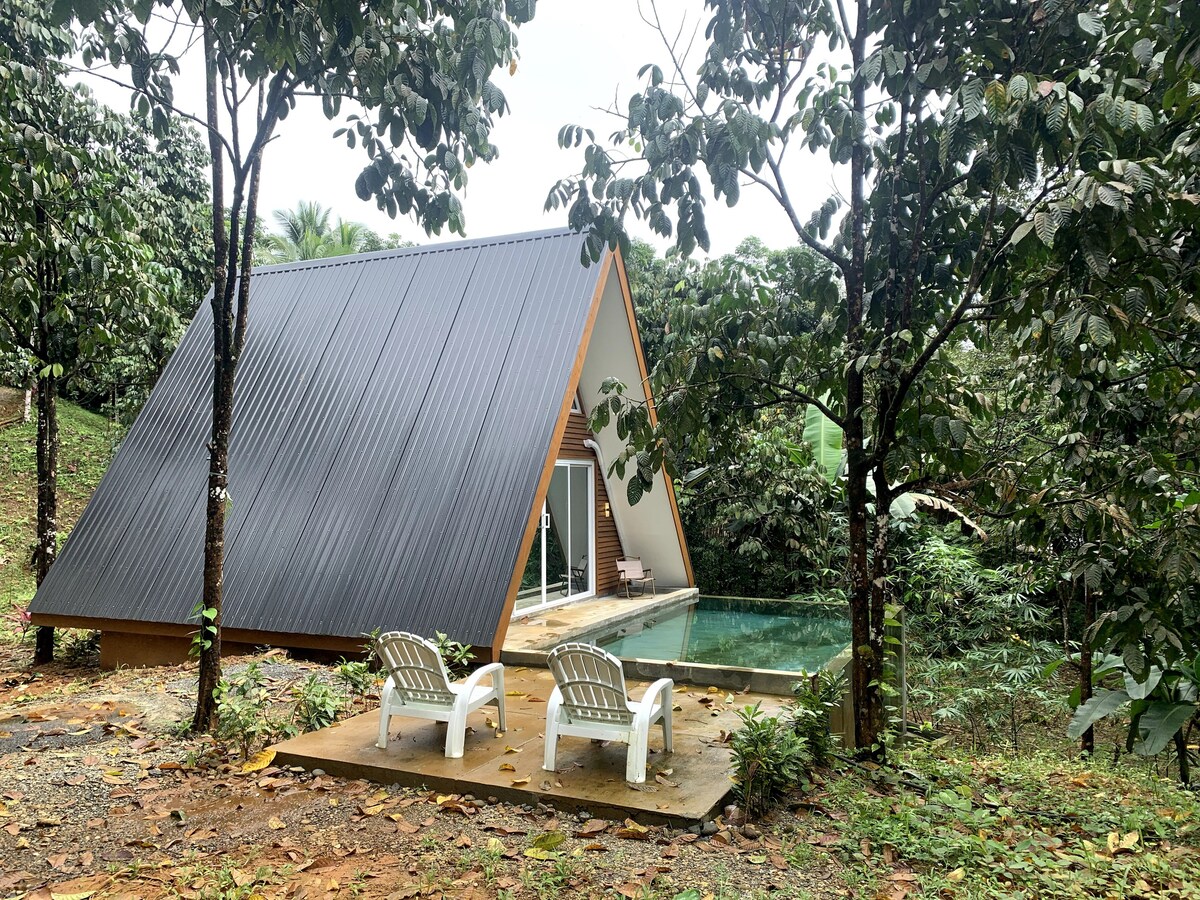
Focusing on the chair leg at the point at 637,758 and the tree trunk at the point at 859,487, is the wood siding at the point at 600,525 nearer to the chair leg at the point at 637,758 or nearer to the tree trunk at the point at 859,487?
the tree trunk at the point at 859,487

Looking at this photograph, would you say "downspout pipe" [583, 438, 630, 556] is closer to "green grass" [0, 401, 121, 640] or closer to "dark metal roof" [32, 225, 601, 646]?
"dark metal roof" [32, 225, 601, 646]


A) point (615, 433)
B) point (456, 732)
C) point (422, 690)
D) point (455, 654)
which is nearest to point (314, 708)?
point (422, 690)

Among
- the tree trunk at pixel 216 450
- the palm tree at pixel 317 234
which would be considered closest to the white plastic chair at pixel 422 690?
the tree trunk at pixel 216 450

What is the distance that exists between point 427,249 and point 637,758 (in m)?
8.72

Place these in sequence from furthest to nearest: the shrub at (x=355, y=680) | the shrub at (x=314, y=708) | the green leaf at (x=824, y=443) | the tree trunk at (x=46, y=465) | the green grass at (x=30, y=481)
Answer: the green grass at (x=30, y=481) < the green leaf at (x=824, y=443) < the tree trunk at (x=46, y=465) < the shrub at (x=355, y=680) < the shrub at (x=314, y=708)

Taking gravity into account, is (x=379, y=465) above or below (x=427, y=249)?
below

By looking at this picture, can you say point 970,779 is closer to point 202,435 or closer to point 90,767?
point 90,767

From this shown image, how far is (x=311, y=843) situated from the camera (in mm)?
4199

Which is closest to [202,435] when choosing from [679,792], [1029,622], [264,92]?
[264,92]

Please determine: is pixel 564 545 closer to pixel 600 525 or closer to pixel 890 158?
pixel 600 525

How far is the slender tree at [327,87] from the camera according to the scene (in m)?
4.25

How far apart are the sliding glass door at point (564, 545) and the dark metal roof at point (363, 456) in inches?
78.6

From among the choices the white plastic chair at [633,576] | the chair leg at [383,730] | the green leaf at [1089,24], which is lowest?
the chair leg at [383,730]

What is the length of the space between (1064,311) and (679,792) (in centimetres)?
317
